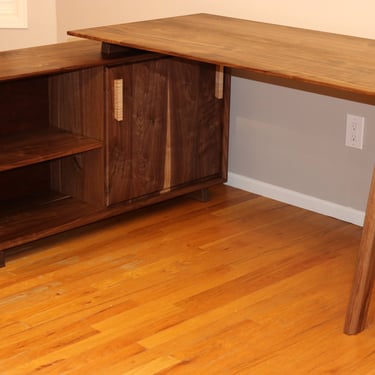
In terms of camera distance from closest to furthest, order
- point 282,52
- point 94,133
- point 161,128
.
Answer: point 282,52, point 94,133, point 161,128

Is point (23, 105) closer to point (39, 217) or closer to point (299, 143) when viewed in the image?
point (39, 217)

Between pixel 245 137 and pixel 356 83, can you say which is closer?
pixel 356 83

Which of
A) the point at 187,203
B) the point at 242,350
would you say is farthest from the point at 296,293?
the point at 187,203

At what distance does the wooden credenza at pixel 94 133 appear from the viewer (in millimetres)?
2512

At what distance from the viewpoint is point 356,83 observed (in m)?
1.94

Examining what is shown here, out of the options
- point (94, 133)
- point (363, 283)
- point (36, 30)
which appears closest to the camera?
point (363, 283)

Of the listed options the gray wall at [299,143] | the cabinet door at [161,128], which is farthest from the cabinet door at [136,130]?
the gray wall at [299,143]

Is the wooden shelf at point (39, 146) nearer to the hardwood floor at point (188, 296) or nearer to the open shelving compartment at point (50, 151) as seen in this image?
the open shelving compartment at point (50, 151)

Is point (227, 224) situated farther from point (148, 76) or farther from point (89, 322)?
point (89, 322)

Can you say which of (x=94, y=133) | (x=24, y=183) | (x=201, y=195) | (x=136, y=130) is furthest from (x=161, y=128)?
(x=24, y=183)

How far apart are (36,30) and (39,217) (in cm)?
124

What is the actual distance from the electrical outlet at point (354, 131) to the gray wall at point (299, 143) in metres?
0.02

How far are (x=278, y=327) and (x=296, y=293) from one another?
0.21 metres

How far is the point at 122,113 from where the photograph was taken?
2584 millimetres
